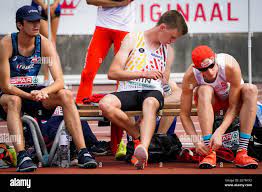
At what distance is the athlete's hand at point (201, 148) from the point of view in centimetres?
915

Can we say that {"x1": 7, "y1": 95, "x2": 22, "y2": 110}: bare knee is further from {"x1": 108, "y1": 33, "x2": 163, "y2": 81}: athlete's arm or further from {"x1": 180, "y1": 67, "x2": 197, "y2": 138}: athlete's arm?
{"x1": 180, "y1": 67, "x2": 197, "y2": 138}: athlete's arm

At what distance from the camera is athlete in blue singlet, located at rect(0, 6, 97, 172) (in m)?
9.22

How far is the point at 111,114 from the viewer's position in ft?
31.1

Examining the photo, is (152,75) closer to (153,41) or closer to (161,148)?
(153,41)

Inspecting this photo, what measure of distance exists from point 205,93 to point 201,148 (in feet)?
1.77

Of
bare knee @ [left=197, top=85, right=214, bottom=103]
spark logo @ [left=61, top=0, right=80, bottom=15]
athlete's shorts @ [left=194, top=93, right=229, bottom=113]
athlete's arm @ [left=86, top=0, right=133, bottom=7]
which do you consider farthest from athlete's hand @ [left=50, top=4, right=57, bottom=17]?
bare knee @ [left=197, top=85, right=214, bottom=103]

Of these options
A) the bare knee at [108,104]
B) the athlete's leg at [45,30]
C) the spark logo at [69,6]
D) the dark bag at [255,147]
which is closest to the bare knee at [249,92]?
the dark bag at [255,147]

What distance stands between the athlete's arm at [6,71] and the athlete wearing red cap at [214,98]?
160cm

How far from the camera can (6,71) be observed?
9414 mm

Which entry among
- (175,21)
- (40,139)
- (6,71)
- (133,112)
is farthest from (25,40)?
(175,21)

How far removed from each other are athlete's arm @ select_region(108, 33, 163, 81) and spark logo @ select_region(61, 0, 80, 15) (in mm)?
5492
